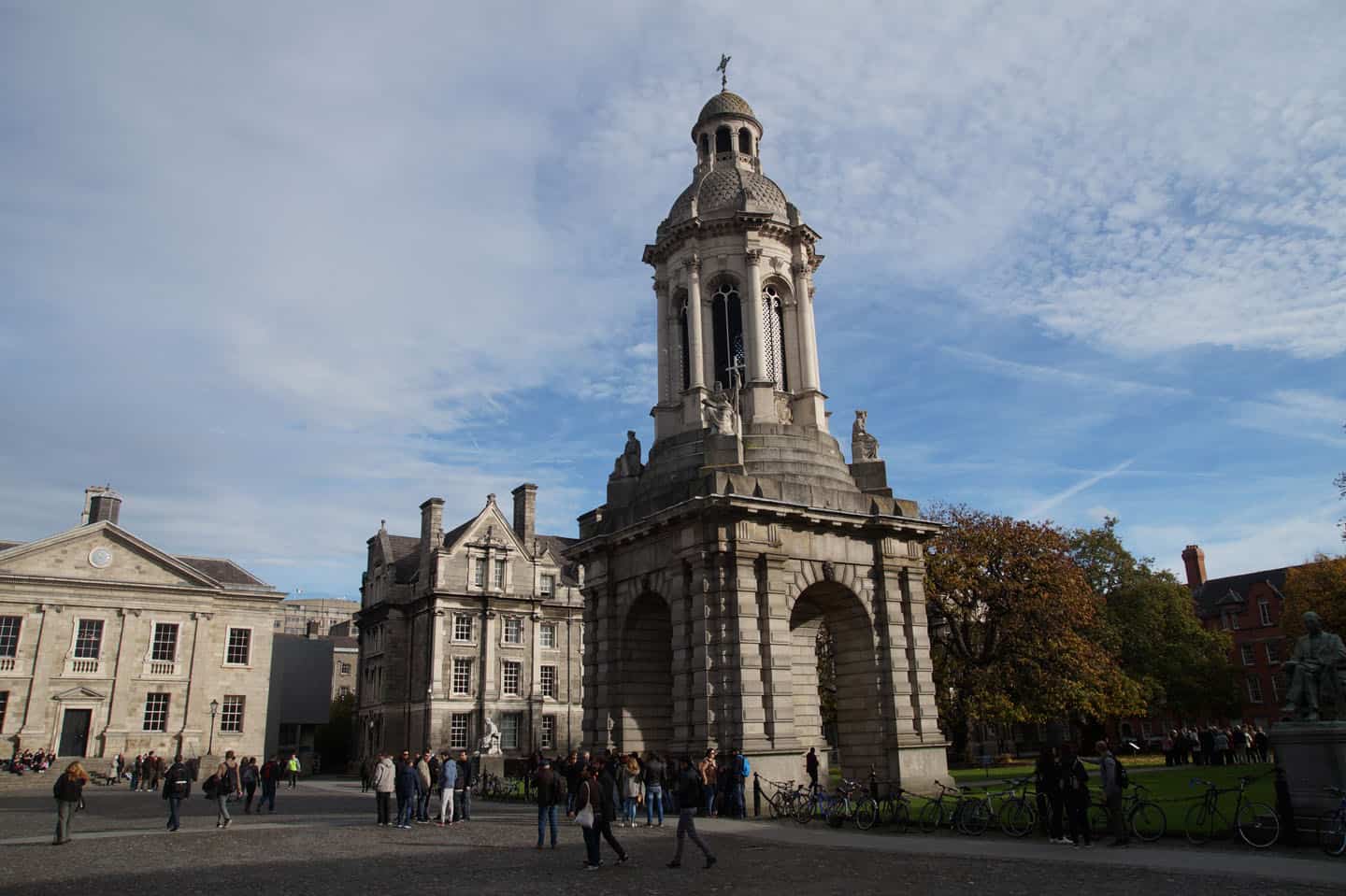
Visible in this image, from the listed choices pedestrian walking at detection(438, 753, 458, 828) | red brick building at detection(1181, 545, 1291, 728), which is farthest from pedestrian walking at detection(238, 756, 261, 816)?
red brick building at detection(1181, 545, 1291, 728)

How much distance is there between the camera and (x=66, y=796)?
765 inches

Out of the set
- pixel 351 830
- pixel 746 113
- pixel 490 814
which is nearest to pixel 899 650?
pixel 490 814

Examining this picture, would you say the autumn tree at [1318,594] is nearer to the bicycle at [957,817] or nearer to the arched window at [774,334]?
the arched window at [774,334]

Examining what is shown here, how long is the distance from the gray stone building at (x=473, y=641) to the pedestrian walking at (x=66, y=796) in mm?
35851

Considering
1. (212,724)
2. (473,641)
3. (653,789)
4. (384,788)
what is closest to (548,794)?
(653,789)

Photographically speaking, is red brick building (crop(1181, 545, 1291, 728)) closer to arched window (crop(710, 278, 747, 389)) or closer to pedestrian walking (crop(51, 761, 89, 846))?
arched window (crop(710, 278, 747, 389))

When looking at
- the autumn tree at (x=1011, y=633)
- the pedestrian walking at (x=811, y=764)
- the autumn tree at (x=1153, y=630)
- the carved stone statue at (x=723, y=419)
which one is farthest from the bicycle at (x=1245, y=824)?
the autumn tree at (x=1153, y=630)

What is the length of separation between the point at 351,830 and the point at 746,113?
2432 cm

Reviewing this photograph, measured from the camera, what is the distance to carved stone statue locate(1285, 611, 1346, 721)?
15.5 m

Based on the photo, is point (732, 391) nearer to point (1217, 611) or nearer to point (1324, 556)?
point (1324, 556)

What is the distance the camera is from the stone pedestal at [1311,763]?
1477 centimetres

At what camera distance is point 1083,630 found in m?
50.1

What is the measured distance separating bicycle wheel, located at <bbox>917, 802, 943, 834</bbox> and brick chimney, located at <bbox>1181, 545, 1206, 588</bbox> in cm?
7883

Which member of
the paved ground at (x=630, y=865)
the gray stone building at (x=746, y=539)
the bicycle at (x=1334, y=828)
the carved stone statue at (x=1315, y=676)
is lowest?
the paved ground at (x=630, y=865)
